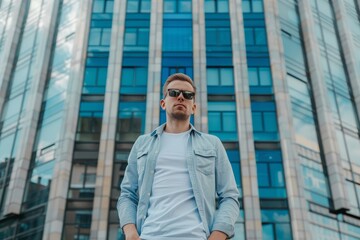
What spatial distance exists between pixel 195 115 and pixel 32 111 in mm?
10767

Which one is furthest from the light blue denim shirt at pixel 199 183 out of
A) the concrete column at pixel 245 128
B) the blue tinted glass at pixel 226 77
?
the blue tinted glass at pixel 226 77

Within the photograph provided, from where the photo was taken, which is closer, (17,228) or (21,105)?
(17,228)

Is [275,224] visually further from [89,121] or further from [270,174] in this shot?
[89,121]

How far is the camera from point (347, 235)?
25797mm

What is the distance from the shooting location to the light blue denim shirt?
10.1ft

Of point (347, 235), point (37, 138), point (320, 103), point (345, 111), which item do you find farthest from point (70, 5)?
point (347, 235)

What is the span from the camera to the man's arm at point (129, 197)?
3156 mm

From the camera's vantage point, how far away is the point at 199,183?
10.3ft

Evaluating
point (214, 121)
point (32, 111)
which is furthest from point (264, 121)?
point (32, 111)

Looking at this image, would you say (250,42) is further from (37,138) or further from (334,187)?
(37,138)

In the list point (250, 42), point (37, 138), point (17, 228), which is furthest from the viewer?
point (250, 42)

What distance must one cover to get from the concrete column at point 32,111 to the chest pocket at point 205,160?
81.9 ft

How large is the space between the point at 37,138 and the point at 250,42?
15.6 m

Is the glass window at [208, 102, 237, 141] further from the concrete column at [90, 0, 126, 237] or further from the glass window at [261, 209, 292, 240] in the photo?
the concrete column at [90, 0, 126, 237]
